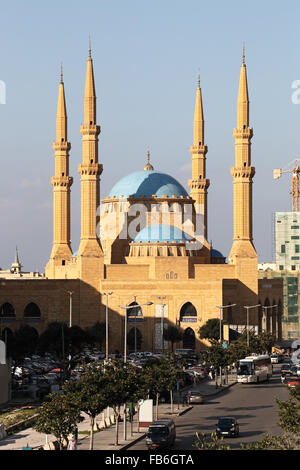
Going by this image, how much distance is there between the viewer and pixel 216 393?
5978 cm

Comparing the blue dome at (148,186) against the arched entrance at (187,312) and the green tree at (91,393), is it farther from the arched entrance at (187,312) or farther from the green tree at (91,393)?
the green tree at (91,393)

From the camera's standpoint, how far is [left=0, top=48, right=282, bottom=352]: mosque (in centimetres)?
9256

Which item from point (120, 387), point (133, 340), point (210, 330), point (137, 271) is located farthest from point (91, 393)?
point (137, 271)

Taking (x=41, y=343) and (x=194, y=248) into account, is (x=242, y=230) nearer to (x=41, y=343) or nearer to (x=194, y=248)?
(x=194, y=248)

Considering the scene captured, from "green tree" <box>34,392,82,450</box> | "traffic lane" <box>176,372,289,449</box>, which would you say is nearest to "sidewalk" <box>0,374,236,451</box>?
"traffic lane" <box>176,372,289,449</box>

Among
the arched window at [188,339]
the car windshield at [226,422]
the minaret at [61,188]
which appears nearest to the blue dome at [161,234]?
the minaret at [61,188]

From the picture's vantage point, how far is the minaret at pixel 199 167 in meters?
108

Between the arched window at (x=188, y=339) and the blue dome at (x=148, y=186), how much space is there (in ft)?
66.2

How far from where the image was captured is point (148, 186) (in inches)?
4306

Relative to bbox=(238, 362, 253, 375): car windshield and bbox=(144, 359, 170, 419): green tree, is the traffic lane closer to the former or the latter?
bbox=(238, 362, 253, 375): car windshield

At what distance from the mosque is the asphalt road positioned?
26.9 metres

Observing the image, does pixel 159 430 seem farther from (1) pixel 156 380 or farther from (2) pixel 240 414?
(2) pixel 240 414
